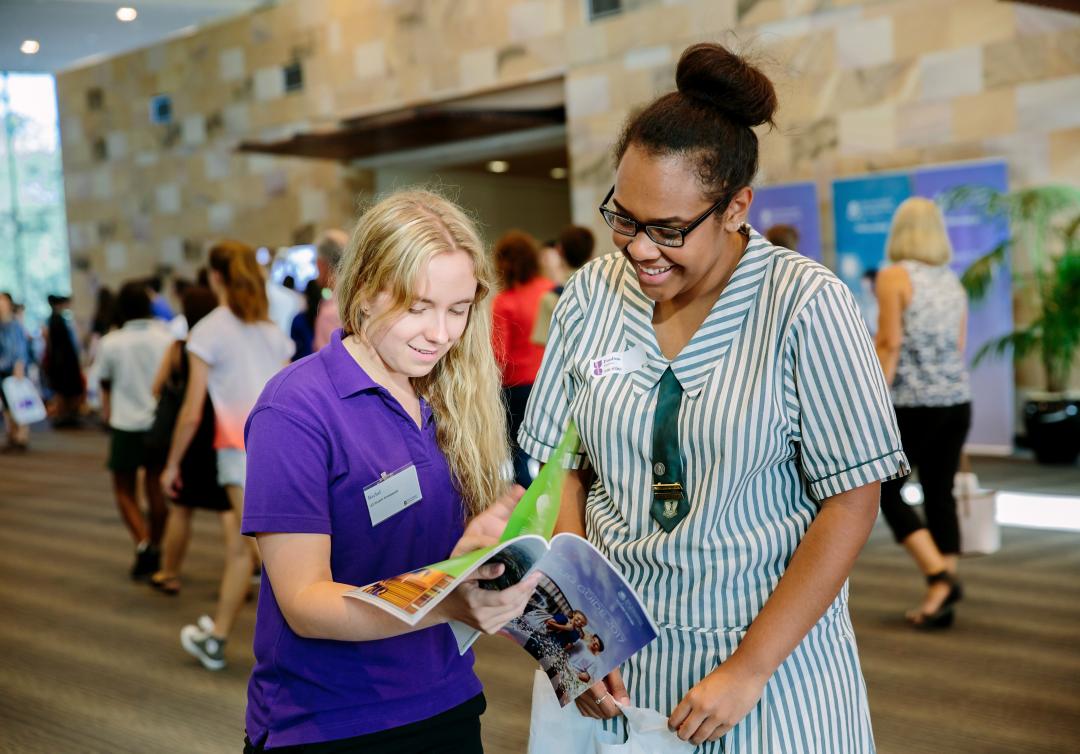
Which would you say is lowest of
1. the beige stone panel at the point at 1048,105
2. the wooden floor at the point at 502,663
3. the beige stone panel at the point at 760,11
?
the wooden floor at the point at 502,663

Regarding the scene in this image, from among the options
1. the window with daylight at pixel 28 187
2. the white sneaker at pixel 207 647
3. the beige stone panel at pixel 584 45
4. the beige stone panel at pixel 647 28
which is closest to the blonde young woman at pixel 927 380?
the white sneaker at pixel 207 647

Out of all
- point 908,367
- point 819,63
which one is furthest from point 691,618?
point 819,63

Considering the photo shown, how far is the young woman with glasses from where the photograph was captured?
1432 millimetres

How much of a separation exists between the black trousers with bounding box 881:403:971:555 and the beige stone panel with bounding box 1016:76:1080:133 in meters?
5.63

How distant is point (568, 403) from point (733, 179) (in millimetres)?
427

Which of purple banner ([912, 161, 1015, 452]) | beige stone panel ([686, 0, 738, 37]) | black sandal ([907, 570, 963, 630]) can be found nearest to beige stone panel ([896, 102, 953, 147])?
purple banner ([912, 161, 1015, 452])

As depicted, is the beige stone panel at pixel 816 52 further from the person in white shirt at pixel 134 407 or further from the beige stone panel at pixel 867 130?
the person in white shirt at pixel 134 407

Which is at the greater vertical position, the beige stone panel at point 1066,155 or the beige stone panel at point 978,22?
the beige stone panel at point 978,22

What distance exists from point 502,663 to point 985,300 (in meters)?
6.59

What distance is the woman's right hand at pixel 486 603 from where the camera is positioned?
4.23 feet

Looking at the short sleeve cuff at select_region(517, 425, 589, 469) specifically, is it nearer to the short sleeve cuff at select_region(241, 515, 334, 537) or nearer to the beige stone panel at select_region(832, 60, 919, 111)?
the short sleeve cuff at select_region(241, 515, 334, 537)

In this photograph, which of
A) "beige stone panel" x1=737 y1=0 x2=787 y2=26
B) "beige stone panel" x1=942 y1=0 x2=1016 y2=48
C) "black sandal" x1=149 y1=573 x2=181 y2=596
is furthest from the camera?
"beige stone panel" x1=737 y1=0 x2=787 y2=26

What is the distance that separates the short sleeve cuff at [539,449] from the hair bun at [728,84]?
0.56 m

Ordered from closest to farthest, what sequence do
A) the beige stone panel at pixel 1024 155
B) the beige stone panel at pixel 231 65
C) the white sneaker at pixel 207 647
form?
the white sneaker at pixel 207 647 < the beige stone panel at pixel 1024 155 < the beige stone panel at pixel 231 65
